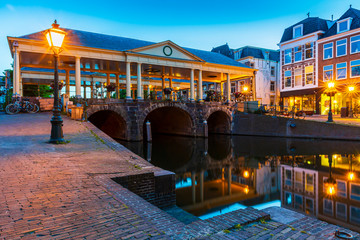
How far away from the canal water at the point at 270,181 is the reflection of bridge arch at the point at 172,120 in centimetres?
829

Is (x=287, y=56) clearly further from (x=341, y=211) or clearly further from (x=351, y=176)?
(x=341, y=211)

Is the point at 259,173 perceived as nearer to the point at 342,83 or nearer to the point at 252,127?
the point at 252,127

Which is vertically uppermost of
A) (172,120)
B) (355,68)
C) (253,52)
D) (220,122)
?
(253,52)

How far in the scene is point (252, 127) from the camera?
81.0 feet

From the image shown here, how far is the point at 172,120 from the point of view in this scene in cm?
2723

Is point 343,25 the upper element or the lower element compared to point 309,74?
upper

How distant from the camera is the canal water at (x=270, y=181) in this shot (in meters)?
6.68

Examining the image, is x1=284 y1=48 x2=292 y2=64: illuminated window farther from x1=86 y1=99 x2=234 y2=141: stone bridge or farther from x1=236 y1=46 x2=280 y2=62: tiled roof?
x1=86 y1=99 x2=234 y2=141: stone bridge

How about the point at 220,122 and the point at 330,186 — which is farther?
the point at 220,122

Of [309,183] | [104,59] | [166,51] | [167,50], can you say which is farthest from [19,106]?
[309,183]

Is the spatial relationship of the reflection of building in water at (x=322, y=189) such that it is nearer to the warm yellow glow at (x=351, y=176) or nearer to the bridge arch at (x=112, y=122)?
the warm yellow glow at (x=351, y=176)

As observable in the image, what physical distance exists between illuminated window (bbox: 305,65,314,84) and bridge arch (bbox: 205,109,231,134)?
1360 centimetres

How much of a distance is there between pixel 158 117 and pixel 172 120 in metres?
2.43

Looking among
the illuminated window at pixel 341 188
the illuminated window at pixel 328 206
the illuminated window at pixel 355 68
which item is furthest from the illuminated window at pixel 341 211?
the illuminated window at pixel 355 68
